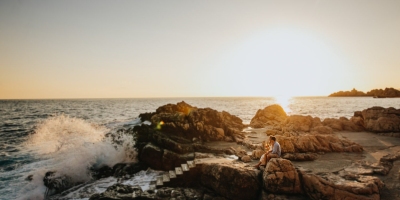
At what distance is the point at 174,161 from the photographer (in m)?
15.2

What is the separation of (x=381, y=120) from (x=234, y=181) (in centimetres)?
2029

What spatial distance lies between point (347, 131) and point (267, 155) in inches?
697

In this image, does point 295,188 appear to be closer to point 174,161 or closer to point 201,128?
point 174,161

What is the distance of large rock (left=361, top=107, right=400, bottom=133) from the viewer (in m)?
20.4

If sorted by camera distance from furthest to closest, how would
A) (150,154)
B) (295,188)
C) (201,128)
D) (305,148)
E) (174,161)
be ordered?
(201,128), (150,154), (174,161), (305,148), (295,188)

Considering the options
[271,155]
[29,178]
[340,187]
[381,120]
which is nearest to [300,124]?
[381,120]

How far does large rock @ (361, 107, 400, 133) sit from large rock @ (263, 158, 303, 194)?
59.5ft

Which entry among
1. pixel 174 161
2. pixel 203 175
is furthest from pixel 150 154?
pixel 203 175

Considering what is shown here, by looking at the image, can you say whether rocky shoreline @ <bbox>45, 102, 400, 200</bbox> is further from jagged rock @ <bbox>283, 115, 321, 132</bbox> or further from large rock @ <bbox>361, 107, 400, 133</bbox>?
jagged rock @ <bbox>283, 115, 321, 132</bbox>

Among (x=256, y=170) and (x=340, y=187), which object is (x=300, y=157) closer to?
(x=256, y=170)

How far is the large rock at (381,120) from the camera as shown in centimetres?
2041

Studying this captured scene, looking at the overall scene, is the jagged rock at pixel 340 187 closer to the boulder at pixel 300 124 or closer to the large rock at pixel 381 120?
the boulder at pixel 300 124

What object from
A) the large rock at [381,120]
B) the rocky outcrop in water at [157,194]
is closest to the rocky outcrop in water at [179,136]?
the rocky outcrop in water at [157,194]

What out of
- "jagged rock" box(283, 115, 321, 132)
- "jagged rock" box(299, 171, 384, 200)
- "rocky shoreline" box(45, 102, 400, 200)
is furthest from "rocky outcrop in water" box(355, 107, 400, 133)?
"jagged rock" box(299, 171, 384, 200)
